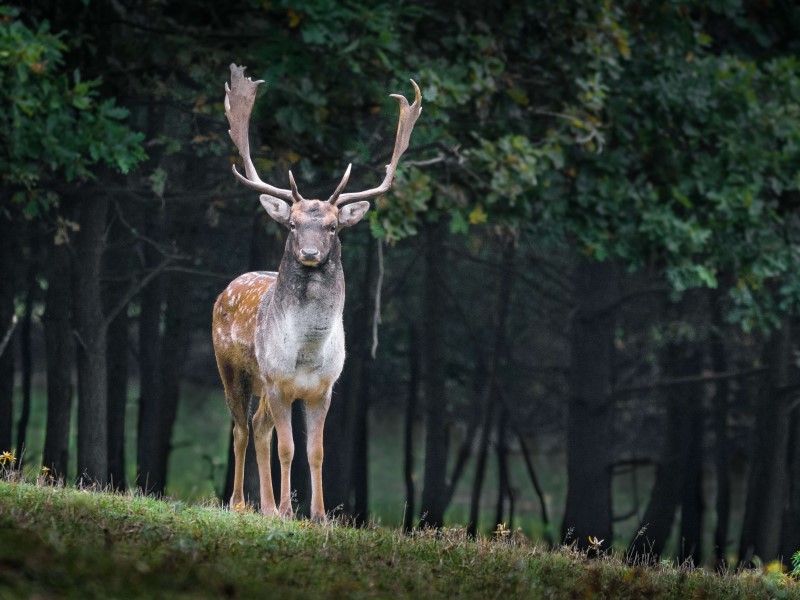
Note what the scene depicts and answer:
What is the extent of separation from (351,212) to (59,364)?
6.47m

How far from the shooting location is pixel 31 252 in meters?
20.3

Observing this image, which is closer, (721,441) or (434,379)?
(434,379)

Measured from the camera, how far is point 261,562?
8.13 m

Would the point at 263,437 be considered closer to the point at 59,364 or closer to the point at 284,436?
the point at 284,436

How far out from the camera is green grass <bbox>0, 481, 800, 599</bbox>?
276 inches

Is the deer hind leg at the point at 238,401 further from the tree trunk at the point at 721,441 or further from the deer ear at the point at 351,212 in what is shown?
the tree trunk at the point at 721,441

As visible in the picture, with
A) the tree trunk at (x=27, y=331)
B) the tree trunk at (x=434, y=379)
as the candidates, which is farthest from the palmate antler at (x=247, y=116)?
the tree trunk at (x=434, y=379)

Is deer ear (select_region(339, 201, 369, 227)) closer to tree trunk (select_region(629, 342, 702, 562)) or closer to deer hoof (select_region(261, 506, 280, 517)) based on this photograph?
deer hoof (select_region(261, 506, 280, 517))

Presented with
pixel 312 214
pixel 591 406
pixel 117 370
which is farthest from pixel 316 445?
pixel 591 406

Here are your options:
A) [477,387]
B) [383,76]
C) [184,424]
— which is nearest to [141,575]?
[383,76]

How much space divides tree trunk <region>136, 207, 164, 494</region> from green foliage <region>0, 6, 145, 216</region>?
4826 millimetres

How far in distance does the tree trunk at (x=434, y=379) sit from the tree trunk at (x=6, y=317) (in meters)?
5.89

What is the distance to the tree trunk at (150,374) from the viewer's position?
18.8 meters

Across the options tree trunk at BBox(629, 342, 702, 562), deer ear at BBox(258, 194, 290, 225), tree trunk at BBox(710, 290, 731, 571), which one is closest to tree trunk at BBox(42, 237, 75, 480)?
deer ear at BBox(258, 194, 290, 225)
